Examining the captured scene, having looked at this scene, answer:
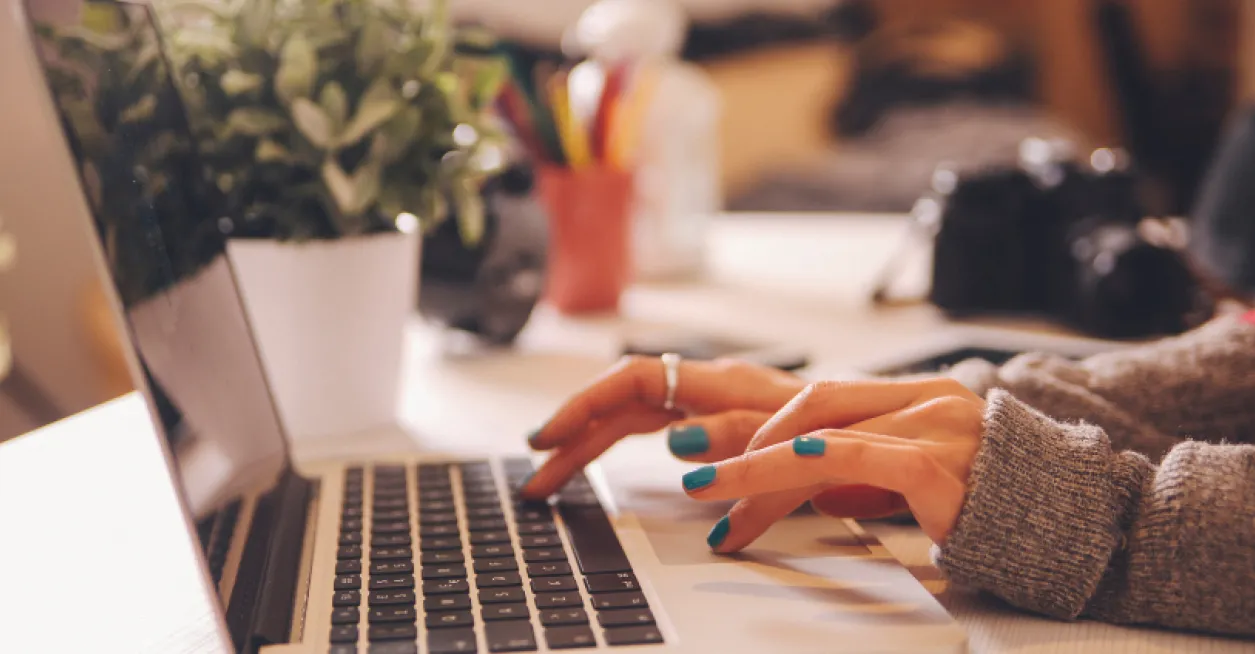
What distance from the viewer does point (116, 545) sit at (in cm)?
55

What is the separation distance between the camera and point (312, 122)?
654 millimetres

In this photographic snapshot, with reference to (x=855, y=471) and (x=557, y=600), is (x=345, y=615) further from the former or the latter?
(x=855, y=471)

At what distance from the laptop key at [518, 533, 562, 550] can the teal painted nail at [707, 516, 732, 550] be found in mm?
70

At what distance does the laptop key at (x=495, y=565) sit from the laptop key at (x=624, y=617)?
0.06 metres

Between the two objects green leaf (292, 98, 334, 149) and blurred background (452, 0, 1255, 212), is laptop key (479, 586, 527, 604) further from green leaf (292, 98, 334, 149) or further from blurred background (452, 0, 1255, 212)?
blurred background (452, 0, 1255, 212)

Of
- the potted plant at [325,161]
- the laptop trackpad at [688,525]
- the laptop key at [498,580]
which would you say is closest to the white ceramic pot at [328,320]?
the potted plant at [325,161]

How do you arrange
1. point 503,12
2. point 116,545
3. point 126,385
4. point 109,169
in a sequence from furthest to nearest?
1. point 503,12
2. point 126,385
3. point 116,545
4. point 109,169

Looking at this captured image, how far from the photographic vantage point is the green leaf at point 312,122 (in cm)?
65

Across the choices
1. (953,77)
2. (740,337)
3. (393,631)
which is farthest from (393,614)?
(953,77)

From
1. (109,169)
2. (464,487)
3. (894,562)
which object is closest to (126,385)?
(464,487)

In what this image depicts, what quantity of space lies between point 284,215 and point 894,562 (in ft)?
1.43

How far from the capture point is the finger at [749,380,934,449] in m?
0.49

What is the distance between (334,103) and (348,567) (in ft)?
1.06

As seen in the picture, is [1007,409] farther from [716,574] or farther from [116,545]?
[116,545]
